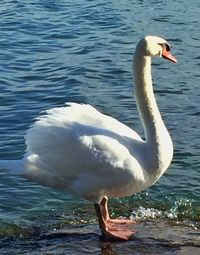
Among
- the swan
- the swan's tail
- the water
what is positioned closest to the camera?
the swan

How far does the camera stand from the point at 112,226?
754 centimetres

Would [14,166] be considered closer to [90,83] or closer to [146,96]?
[146,96]

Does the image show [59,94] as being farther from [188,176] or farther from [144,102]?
[144,102]

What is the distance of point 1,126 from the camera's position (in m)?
11.0

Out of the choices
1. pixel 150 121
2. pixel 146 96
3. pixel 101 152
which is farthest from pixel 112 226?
pixel 146 96

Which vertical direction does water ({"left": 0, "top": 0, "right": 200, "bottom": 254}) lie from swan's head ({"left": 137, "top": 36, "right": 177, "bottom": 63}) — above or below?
below

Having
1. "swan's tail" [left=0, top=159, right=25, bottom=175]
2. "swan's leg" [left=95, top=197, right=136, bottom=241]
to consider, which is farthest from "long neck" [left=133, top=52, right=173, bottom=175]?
"swan's tail" [left=0, top=159, right=25, bottom=175]

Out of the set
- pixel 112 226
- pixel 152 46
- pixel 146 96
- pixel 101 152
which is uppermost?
pixel 152 46

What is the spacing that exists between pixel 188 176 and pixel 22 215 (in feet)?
7.14

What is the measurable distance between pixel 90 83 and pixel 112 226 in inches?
230

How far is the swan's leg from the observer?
7.18 metres

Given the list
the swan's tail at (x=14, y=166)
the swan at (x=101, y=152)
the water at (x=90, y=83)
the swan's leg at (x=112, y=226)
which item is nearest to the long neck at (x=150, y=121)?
the swan at (x=101, y=152)

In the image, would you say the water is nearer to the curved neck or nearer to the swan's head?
the curved neck

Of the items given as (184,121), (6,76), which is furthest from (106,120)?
(6,76)
